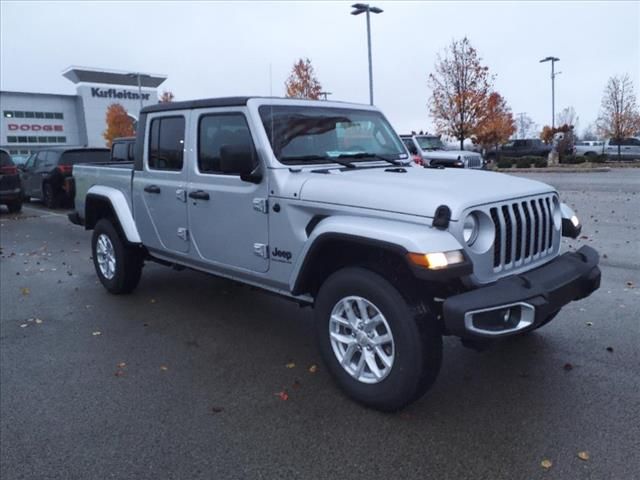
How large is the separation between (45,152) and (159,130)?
13.3 meters

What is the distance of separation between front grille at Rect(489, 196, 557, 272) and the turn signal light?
0.43 m

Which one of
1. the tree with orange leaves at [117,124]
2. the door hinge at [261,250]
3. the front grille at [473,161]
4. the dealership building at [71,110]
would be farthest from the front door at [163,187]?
the dealership building at [71,110]

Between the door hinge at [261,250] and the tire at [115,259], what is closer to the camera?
the door hinge at [261,250]

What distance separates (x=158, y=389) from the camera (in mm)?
4043

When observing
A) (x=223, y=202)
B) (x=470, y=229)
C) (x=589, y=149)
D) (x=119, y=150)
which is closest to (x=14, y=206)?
(x=119, y=150)

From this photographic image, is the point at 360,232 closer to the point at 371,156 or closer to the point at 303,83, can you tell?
the point at 371,156

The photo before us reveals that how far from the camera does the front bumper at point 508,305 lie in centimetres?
306

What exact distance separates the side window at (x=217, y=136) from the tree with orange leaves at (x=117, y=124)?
59092mm

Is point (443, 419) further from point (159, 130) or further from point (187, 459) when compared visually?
point (159, 130)

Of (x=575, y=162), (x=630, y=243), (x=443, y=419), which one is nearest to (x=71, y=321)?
(x=443, y=419)

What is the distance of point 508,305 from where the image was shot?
312 cm

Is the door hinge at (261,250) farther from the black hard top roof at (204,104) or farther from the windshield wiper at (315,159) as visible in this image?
the black hard top roof at (204,104)

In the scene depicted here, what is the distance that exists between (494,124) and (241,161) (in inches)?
1334

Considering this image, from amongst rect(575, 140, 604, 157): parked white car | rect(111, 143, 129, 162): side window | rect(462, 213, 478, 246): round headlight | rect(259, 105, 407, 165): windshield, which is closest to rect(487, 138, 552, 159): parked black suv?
rect(575, 140, 604, 157): parked white car
